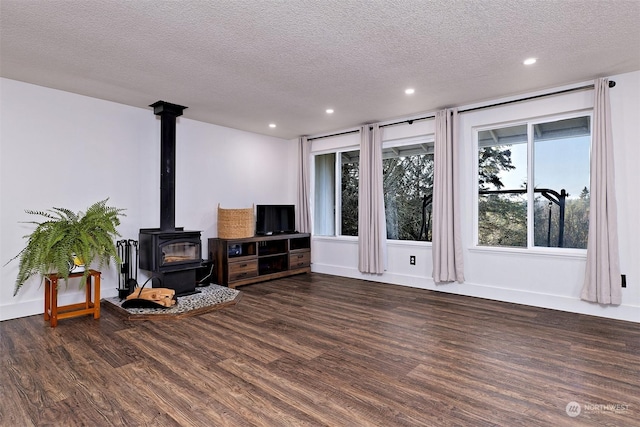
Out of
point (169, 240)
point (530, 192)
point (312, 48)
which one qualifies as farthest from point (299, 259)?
point (312, 48)

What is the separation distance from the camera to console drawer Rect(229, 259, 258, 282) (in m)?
5.02

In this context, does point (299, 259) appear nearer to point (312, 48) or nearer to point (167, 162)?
point (167, 162)

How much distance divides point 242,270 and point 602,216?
14.5 ft

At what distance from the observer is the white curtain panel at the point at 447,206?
4516mm

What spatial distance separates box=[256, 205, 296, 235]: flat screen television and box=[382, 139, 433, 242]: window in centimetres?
172

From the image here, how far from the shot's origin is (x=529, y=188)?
416 cm

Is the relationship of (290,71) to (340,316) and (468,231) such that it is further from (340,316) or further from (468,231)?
(468,231)

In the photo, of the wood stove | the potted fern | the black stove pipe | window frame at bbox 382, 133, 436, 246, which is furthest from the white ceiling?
the potted fern

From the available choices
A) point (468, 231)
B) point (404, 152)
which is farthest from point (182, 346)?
point (404, 152)

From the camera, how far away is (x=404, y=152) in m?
5.38

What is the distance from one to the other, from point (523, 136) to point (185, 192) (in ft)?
15.3

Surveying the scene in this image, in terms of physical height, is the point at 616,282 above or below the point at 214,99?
below

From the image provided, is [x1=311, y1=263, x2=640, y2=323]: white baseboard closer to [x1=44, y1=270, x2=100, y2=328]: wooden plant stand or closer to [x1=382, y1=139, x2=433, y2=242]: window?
[x1=382, y1=139, x2=433, y2=242]: window

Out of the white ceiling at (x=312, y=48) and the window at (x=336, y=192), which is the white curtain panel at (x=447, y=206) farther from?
the window at (x=336, y=192)
